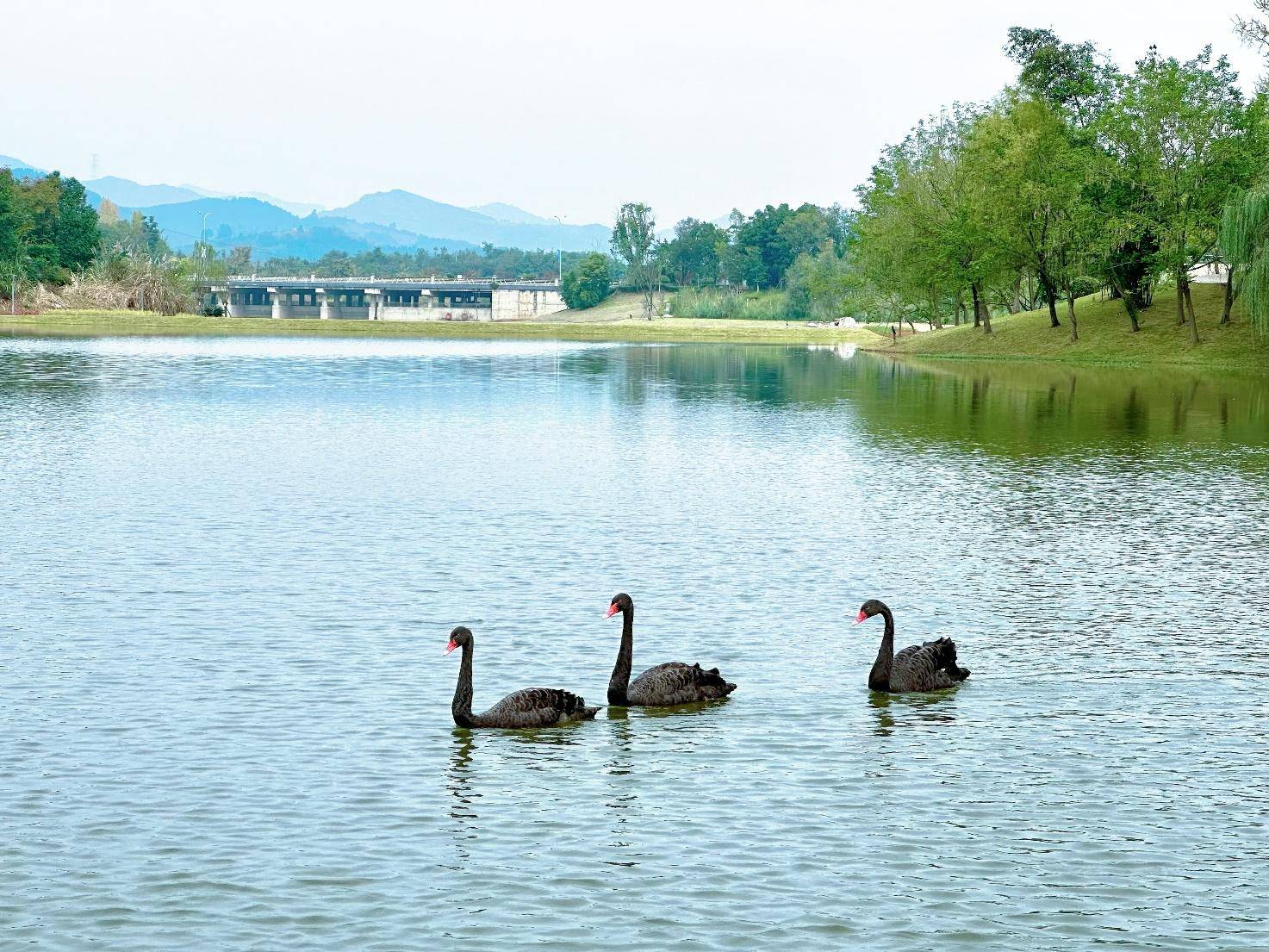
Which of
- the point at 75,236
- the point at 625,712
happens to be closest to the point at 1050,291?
the point at 625,712

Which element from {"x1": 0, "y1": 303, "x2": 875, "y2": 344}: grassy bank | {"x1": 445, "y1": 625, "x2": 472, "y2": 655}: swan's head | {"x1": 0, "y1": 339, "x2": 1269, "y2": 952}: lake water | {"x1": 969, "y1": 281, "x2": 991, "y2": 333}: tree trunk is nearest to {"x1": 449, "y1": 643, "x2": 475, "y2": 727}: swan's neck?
{"x1": 445, "y1": 625, "x2": 472, "y2": 655}: swan's head

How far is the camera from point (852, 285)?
431ft

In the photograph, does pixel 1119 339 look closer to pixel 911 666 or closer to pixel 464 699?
pixel 911 666

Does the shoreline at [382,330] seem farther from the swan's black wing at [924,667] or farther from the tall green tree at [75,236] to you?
the swan's black wing at [924,667]

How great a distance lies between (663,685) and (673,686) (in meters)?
0.11

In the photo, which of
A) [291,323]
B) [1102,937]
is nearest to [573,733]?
[1102,937]

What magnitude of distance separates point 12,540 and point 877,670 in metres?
17.0

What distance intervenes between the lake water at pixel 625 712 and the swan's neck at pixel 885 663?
0.20m

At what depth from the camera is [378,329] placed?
189m

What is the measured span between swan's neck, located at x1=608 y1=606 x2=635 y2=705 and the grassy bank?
129 meters

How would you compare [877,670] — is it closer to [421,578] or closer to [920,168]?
[421,578]

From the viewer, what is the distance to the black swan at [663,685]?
59.3ft

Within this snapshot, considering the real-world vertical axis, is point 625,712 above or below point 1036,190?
below

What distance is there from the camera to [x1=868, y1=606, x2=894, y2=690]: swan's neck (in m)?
18.9
